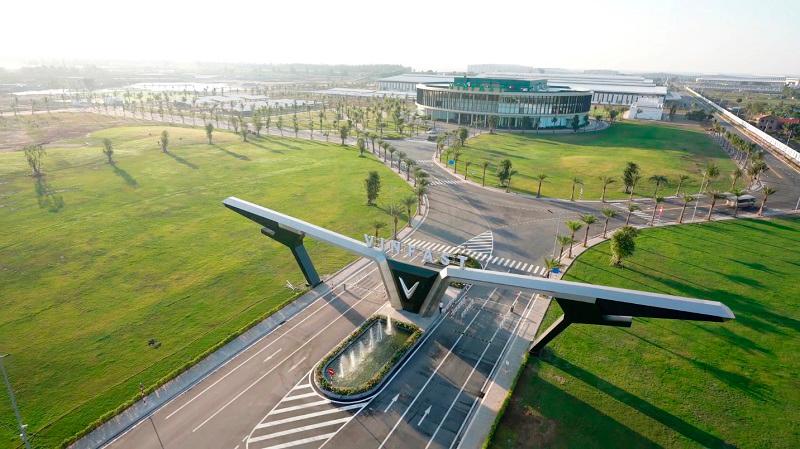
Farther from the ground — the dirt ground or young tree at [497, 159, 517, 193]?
young tree at [497, 159, 517, 193]

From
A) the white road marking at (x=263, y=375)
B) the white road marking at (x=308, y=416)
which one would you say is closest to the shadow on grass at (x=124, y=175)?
the white road marking at (x=263, y=375)

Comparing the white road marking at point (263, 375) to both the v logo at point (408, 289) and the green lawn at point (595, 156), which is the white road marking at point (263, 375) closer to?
the v logo at point (408, 289)

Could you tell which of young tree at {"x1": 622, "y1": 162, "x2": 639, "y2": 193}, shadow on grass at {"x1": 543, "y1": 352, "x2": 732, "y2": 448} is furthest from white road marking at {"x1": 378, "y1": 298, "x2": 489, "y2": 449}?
young tree at {"x1": 622, "y1": 162, "x2": 639, "y2": 193}

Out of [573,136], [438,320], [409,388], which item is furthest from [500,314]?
[573,136]

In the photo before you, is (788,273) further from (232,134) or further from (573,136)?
(232,134)

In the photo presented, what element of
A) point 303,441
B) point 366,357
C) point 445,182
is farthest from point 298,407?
point 445,182

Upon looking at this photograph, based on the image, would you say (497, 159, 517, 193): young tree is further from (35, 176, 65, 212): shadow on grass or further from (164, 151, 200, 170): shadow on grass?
(35, 176, 65, 212): shadow on grass
